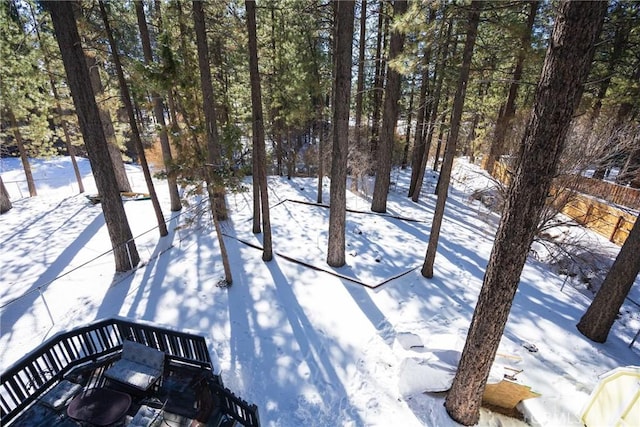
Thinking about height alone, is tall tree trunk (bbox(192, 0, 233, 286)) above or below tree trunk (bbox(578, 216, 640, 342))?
above

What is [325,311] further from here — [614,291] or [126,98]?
[126,98]

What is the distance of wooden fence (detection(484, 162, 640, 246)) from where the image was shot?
9469 millimetres

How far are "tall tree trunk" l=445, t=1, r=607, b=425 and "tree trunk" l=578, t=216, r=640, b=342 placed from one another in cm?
361

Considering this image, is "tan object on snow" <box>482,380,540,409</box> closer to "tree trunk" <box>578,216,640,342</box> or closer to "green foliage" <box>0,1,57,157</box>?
"tree trunk" <box>578,216,640,342</box>

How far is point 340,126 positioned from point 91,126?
18.1 ft

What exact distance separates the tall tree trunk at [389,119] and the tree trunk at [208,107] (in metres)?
5.48

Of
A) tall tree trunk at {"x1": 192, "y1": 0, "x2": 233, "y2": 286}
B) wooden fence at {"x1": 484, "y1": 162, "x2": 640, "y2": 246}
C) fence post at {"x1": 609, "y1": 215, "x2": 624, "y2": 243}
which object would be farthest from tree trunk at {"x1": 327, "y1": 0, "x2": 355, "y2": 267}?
fence post at {"x1": 609, "y1": 215, "x2": 624, "y2": 243}

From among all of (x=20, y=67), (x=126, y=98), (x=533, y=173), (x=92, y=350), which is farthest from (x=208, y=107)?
(x=533, y=173)

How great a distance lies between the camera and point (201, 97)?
28.9 feet

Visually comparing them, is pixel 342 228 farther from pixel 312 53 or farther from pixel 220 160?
pixel 312 53

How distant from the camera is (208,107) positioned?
8125 millimetres

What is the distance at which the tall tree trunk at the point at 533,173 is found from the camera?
2299mm

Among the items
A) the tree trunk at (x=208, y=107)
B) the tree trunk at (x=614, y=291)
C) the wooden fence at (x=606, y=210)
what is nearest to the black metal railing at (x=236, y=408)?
the tree trunk at (x=208, y=107)

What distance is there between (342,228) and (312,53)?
8.90 metres
